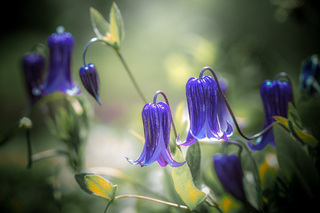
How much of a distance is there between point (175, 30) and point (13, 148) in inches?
73.6

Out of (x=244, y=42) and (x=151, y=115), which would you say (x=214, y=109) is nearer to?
(x=151, y=115)

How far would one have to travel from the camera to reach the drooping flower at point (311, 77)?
0.78m

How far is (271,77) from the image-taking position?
1431 millimetres

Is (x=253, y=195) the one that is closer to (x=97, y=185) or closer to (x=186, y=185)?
(x=186, y=185)

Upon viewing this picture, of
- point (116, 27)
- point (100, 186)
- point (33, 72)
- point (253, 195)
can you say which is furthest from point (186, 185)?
point (33, 72)

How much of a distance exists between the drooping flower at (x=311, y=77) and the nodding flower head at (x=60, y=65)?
788 mm

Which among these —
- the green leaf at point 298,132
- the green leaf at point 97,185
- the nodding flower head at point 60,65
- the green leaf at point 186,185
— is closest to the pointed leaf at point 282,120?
the green leaf at point 298,132

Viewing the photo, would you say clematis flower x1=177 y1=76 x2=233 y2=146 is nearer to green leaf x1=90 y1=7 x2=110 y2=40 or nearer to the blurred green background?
the blurred green background

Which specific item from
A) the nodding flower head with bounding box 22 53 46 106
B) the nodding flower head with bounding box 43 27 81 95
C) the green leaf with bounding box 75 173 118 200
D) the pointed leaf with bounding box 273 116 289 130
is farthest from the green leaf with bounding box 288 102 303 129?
the nodding flower head with bounding box 22 53 46 106

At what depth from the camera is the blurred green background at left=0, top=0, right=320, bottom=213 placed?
1159 mm

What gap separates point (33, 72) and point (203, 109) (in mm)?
748

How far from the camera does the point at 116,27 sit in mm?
654

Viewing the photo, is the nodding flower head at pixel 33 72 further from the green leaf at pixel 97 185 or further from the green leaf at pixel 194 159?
the green leaf at pixel 194 159

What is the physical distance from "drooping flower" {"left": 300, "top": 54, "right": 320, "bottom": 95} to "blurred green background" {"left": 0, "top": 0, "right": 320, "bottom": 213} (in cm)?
34
